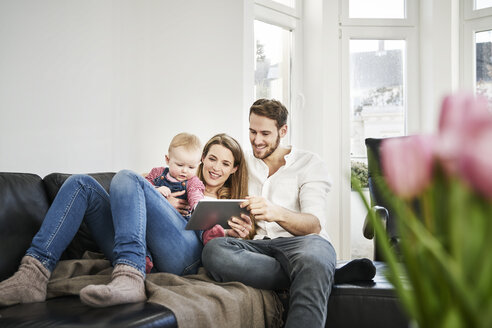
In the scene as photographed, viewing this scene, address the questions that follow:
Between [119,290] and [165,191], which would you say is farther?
[165,191]

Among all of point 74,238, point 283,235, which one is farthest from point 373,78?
point 74,238

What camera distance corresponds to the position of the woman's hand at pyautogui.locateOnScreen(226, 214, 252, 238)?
1950 millimetres

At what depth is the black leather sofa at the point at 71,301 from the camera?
1321mm

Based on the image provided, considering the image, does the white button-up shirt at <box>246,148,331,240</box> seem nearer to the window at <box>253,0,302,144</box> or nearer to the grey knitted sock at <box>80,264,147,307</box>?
the grey knitted sock at <box>80,264,147,307</box>

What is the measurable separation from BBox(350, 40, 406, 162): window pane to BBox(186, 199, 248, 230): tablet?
7.58ft

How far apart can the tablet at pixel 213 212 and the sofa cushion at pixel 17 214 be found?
578mm

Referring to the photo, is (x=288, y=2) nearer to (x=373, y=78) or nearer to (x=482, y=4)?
(x=373, y=78)

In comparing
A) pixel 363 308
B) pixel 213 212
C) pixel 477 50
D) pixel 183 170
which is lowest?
pixel 363 308

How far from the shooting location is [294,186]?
85.7 inches

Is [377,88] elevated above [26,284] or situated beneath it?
elevated above

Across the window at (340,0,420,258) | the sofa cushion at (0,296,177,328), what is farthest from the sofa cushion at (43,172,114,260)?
the window at (340,0,420,258)

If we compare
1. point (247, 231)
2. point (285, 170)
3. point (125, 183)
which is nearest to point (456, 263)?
point (125, 183)

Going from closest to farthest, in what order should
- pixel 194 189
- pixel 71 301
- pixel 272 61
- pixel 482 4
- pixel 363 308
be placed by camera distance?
pixel 71 301 < pixel 363 308 < pixel 194 189 < pixel 482 4 < pixel 272 61

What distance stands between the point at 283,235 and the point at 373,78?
2.32 metres
